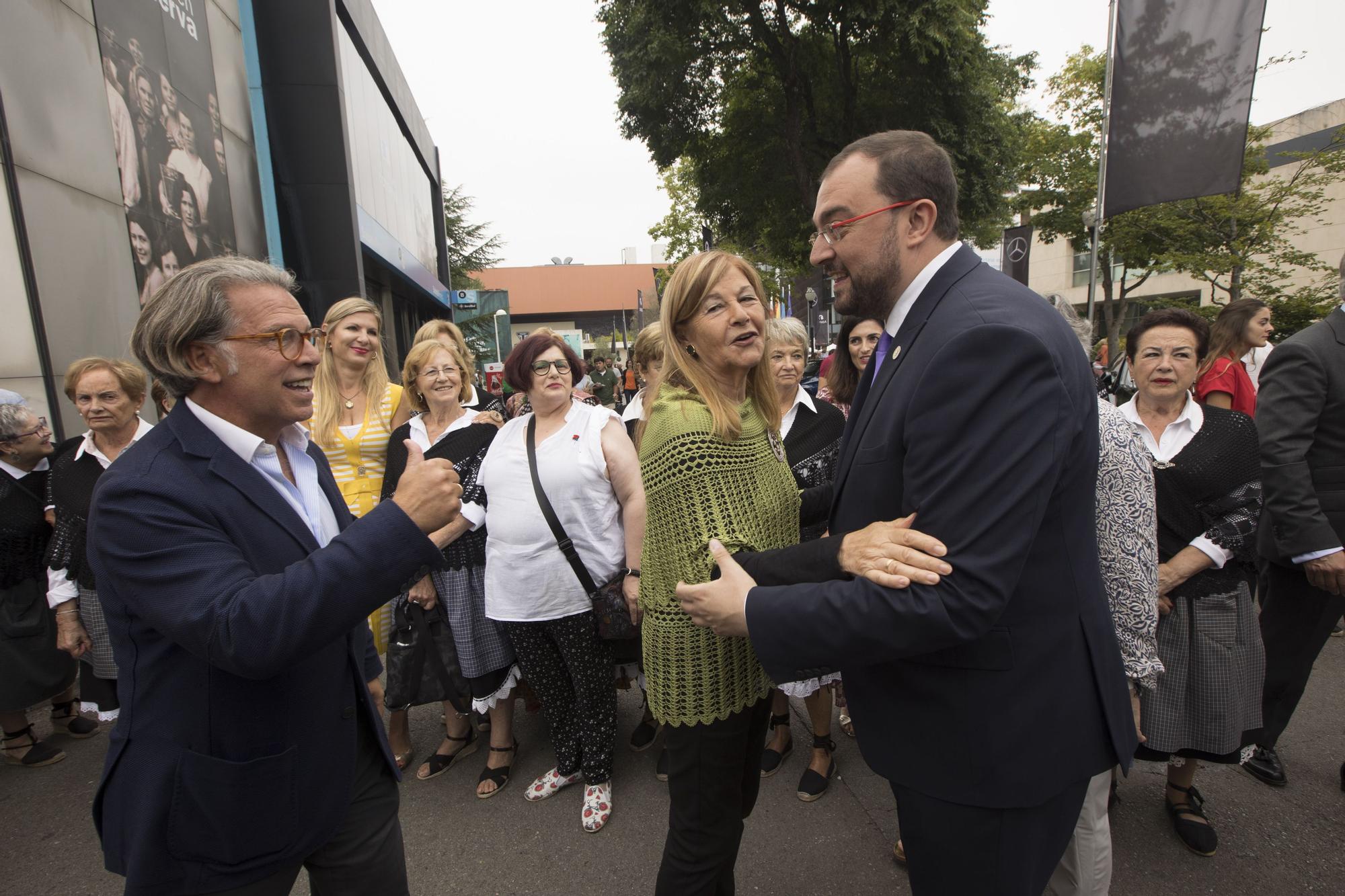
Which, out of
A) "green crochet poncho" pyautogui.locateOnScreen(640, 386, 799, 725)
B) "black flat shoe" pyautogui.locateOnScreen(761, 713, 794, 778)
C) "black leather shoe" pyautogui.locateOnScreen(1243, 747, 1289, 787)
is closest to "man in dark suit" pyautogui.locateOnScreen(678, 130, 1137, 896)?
"green crochet poncho" pyautogui.locateOnScreen(640, 386, 799, 725)

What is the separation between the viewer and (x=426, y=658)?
3416mm

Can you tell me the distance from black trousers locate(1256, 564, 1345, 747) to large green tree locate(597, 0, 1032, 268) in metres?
13.2

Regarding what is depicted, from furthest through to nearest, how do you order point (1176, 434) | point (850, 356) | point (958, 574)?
point (850, 356)
point (1176, 434)
point (958, 574)

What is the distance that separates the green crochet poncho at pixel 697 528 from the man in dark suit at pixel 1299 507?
Result: 2.16 metres

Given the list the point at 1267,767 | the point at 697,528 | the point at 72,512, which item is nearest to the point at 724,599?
the point at 697,528

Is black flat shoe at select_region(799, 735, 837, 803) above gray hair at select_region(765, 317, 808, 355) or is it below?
below

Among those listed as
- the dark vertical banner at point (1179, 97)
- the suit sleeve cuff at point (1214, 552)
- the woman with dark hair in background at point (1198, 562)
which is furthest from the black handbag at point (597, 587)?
the dark vertical banner at point (1179, 97)

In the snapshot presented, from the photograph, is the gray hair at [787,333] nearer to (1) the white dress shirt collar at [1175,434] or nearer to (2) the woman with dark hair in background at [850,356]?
(2) the woman with dark hair in background at [850,356]

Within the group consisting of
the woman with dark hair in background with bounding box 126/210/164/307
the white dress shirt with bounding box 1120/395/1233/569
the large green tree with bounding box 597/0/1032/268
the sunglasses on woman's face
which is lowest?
the white dress shirt with bounding box 1120/395/1233/569

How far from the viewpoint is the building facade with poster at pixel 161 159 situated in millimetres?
5059

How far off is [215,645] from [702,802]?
130 cm

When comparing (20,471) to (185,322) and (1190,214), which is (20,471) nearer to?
(185,322)

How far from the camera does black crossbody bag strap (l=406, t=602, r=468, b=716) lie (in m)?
3.39

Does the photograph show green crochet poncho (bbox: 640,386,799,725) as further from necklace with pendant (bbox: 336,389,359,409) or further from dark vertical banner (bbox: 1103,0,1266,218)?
dark vertical banner (bbox: 1103,0,1266,218)
